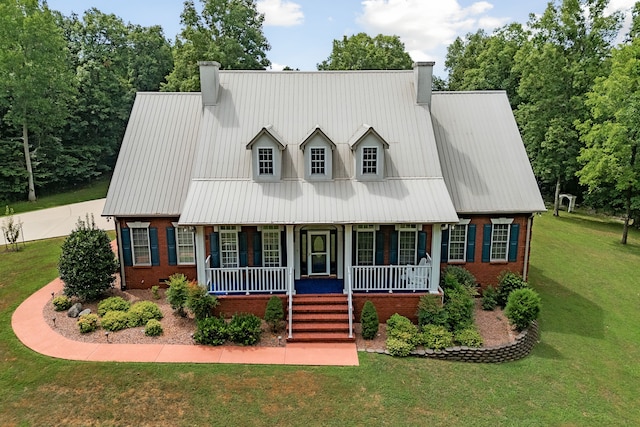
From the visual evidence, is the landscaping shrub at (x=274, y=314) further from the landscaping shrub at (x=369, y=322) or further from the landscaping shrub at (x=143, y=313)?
the landscaping shrub at (x=143, y=313)

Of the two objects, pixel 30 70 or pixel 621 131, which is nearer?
pixel 621 131

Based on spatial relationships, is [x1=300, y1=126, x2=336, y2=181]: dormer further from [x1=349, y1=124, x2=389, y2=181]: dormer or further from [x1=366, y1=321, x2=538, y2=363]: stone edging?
[x1=366, y1=321, x2=538, y2=363]: stone edging

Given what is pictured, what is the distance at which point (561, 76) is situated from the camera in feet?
113

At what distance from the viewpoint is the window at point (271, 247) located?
17.0 m

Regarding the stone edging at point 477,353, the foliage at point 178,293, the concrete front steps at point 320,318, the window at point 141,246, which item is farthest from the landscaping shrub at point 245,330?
the window at point 141,246

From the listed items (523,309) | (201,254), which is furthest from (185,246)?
(523,309)

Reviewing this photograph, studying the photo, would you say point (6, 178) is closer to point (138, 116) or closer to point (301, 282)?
point (138, 116)

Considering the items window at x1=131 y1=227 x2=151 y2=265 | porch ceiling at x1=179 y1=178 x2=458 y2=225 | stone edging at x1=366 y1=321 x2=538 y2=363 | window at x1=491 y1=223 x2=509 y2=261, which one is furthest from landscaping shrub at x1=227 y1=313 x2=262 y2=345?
window at x1=491 y1=223 x2=509 y2=261

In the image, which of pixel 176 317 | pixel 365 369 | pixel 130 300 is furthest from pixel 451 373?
pixel 130 300

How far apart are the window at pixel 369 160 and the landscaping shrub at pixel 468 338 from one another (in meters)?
6.64

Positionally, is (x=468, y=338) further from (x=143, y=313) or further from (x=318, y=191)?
(x=143, y=313)

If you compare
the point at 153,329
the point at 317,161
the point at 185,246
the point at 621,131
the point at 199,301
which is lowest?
the point at 153,329

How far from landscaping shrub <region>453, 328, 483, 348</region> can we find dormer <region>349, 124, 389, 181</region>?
639 centimetres

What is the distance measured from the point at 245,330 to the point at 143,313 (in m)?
4.03
